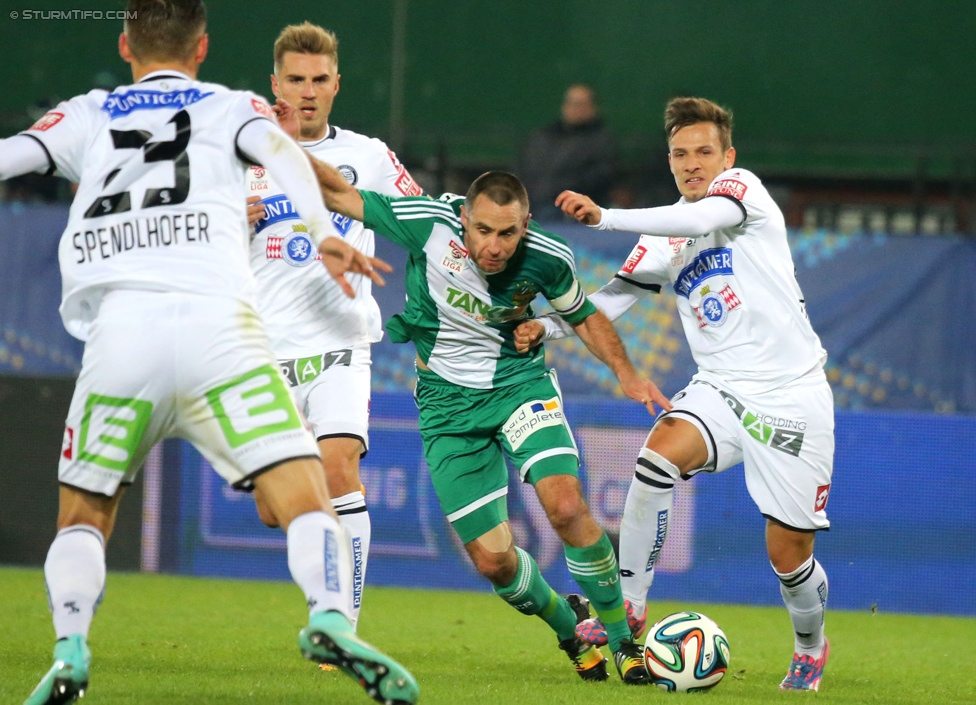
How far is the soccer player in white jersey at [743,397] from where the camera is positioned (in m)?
5.99

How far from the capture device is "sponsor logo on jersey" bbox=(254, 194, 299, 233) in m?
6.25

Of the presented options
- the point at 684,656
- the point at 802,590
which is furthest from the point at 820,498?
the point at 684,656

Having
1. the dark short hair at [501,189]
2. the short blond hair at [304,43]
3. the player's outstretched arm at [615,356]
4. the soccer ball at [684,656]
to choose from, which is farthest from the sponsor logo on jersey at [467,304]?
the soccer ball at [684,656]

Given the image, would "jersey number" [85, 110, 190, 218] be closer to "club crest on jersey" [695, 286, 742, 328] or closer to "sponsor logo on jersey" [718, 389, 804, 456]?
"club crest on jersey" [695, 286, 742, 328]

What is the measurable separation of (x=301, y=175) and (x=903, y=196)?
937 cm

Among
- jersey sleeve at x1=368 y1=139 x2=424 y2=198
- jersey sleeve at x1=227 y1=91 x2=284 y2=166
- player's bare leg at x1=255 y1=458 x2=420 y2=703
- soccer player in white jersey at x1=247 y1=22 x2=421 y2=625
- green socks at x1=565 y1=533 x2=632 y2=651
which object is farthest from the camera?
jersey sleeve at x1=368 y1=139 x2=424 y2=198

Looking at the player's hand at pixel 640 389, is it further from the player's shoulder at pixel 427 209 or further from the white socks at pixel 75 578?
the white socks at pixel 75 578

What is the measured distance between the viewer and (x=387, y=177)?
6426mm

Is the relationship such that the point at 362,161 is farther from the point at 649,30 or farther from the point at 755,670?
the point at 649,30

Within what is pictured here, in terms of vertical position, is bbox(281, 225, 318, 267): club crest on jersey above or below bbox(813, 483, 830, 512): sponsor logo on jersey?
above

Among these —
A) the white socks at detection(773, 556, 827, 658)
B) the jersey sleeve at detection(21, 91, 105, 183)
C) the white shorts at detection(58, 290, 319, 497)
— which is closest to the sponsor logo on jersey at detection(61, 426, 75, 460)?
the white shorts at detection(58, 290, 319, 497)

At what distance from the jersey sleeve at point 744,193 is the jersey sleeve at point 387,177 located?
1.43m

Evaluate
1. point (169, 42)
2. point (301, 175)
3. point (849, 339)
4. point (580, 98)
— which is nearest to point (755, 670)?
point (301, 175)

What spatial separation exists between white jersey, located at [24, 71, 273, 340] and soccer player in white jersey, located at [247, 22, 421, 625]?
196 cm
